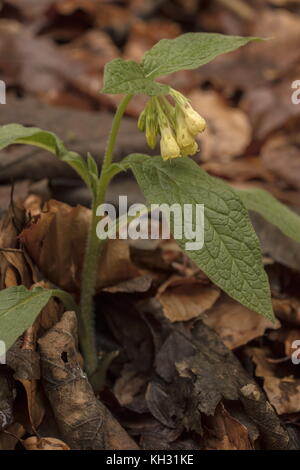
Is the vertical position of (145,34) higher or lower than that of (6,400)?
higher

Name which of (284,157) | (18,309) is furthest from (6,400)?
(284,157)

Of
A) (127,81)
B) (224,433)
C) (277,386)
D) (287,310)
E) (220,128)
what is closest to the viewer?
(127,81)

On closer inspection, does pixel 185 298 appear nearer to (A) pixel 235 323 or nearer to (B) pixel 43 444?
(A) pixel 235 323

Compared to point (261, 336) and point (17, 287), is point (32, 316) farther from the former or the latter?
point (261, 336)

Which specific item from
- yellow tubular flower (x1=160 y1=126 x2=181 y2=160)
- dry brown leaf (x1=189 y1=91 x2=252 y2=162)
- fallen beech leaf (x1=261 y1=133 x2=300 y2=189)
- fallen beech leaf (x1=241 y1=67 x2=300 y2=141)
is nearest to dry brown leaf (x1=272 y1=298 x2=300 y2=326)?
yellow tubular flower (x1=160 y1=126 x2=181 y2=160)

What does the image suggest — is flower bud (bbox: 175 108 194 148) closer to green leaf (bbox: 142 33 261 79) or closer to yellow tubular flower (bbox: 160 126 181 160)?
yellow tubular flower (bbox: 160 126 181 160)

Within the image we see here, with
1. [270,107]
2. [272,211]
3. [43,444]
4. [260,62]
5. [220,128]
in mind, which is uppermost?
[260,62]
